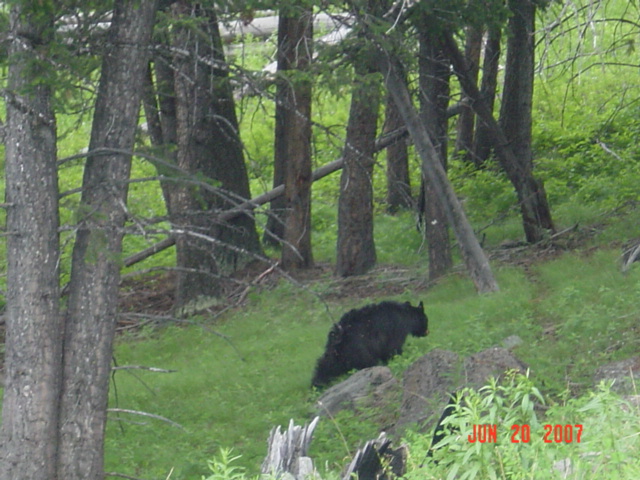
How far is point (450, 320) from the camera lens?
39.0ft

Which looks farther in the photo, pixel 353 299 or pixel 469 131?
pixel 469 131

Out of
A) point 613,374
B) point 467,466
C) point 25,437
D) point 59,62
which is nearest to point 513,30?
point 613,374

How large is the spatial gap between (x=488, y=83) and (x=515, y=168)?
9.11 feet

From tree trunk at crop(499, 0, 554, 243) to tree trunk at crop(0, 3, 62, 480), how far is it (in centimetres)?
943

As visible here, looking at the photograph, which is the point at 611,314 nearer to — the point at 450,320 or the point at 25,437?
the point at 450,320

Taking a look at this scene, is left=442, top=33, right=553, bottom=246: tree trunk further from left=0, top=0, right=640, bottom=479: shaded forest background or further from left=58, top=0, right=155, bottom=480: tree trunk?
left=58, top=0, right=155, bottom=480: tree trunk

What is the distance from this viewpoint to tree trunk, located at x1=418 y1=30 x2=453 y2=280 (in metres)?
13.5

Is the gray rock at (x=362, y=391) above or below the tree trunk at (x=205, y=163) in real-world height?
below

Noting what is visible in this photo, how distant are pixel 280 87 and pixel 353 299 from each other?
12.2 ft

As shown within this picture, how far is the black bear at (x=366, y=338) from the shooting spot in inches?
421

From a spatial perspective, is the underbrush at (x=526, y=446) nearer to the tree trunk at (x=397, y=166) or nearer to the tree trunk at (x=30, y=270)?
the tree trunk at (x=30, y=270)

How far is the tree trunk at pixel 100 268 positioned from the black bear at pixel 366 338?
13.0 feet

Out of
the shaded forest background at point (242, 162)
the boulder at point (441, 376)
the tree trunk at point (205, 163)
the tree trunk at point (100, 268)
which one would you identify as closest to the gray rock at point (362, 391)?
the boulder at point (441, 376)

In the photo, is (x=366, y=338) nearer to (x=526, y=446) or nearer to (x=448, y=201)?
(x=448, y=201)
